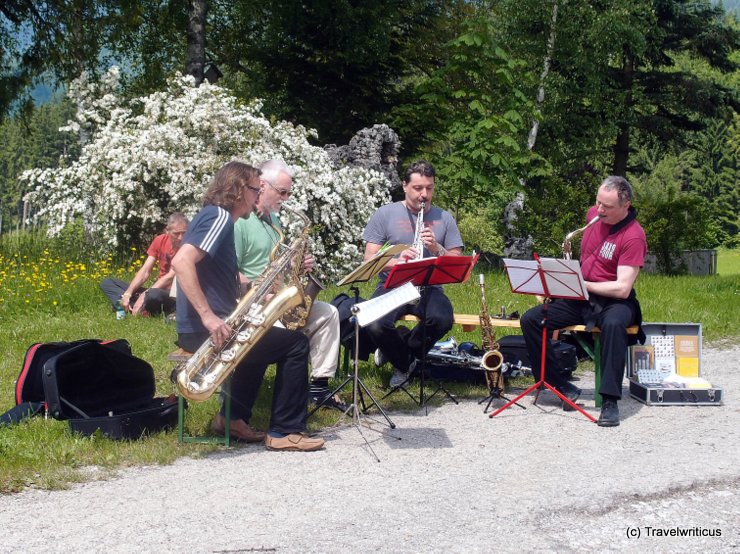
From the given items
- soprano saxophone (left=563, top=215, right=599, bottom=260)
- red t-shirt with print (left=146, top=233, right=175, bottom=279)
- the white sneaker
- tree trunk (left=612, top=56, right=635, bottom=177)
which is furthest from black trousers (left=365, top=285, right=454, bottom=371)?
tree trunk (left=612, top=56, right=635, bottom=177)

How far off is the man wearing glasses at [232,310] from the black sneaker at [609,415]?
2.01 metres

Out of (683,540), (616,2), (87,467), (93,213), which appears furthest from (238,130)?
(616,2)

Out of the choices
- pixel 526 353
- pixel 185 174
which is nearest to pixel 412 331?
pixel 526 353

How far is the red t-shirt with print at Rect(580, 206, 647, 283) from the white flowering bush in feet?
18.4

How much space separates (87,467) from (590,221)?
4.03 meters

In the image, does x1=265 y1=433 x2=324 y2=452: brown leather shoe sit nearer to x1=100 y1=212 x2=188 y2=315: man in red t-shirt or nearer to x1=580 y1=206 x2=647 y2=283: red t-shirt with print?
x1=580 y1=206 x2=647 y2=283: red t-shirt with print

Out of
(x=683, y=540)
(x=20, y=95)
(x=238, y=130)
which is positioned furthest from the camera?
(x=20, y=95)

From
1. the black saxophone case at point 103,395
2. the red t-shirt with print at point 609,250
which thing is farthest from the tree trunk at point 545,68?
the black saxophone case at point 103,395

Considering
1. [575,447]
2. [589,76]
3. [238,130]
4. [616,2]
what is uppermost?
[616,2]

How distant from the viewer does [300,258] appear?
5.83m

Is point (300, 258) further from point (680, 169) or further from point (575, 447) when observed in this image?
point (680, 169)

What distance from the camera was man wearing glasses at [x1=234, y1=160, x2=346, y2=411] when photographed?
20.6 feet

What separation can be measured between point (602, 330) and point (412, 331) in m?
1.41

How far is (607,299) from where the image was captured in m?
6.74
